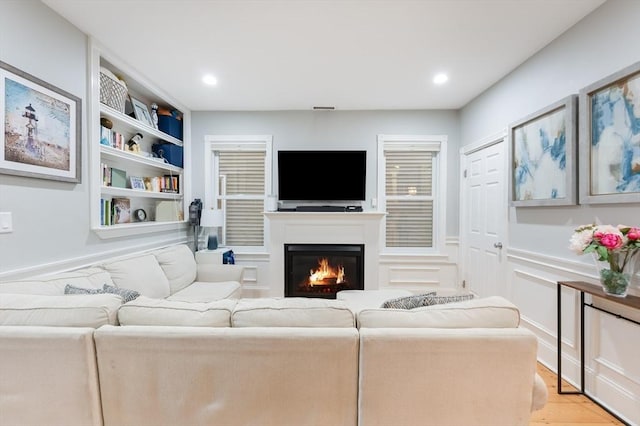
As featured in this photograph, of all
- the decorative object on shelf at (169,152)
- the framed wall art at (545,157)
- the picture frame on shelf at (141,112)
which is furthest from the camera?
the decorative object on shelf at (169,152)

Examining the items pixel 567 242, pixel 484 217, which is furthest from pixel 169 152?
pixel 567 242

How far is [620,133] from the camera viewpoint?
1841 millimetres

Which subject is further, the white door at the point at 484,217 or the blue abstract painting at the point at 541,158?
the white door at the point at 484,217

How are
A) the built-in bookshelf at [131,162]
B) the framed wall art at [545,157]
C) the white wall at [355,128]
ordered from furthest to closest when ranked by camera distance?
the white wall at [355,128] → the built-in bookshelf at [131,162] → the framed wall art at [545,157]

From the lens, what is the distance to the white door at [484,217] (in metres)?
3.13

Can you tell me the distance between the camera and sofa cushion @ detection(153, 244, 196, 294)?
2961 mm

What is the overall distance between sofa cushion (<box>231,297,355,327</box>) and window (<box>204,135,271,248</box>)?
2975 millimetres

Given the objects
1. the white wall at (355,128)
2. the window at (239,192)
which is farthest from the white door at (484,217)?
the window at (239,192)

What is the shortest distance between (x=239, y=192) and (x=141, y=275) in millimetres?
1990

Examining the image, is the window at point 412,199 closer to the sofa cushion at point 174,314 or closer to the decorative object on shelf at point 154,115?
the decorative object on shelf at point 154,115

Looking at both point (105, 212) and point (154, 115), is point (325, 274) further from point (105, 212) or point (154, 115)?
point (154, 115)

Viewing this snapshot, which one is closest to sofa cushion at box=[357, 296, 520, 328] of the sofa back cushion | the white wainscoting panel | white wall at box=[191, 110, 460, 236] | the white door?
the white wainscoting panel

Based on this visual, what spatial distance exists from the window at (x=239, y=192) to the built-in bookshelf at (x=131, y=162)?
419mm

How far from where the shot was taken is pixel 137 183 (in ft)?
10.5
